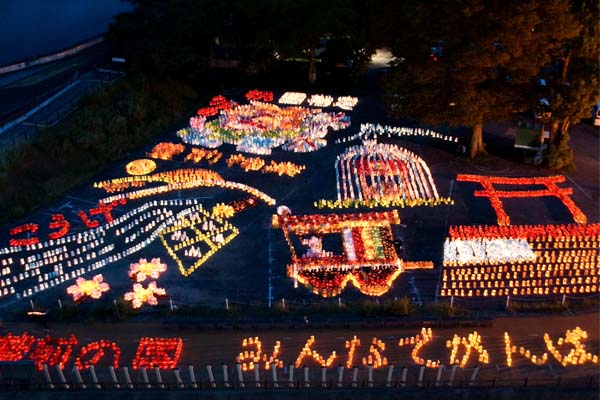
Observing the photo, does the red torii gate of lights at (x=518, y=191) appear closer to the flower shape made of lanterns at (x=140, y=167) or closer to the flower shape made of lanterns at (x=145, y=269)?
the flower shape made of lanterns at (x=145, y=269)

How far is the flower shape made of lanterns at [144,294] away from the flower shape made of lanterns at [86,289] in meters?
1.13

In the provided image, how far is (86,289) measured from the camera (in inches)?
899

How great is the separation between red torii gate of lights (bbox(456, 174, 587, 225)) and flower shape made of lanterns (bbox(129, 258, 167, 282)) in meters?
15.2

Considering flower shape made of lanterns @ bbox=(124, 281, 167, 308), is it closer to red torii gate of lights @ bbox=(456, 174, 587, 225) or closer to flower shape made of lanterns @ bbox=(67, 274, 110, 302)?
flower shape made of lanterns @ bbox=(67, 274, 110, 302)

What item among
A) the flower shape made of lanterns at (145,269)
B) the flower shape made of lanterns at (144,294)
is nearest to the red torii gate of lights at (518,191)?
the flower shape made of lanterns at (145,269)

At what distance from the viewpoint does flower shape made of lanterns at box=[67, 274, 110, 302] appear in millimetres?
22628

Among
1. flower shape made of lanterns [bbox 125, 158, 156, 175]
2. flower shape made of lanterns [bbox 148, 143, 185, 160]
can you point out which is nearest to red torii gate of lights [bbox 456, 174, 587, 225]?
flower shape made of lanterns [bbox 148, 143, 185, 160]

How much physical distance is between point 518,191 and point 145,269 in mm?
18328

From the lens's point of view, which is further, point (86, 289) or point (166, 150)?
point (166, 150)

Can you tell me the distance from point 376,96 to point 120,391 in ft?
94.4

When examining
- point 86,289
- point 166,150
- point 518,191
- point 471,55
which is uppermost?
point 471,55

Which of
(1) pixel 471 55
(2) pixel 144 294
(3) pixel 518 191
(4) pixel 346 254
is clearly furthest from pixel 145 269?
(3) pixel 518 191

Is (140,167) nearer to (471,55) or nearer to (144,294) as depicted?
(144,294)

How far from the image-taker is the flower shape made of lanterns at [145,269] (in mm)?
23594
